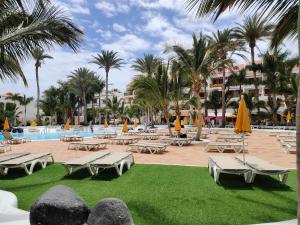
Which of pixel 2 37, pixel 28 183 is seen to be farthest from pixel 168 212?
pixel 2 37

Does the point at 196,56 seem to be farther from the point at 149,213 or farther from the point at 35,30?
the point at 149,213

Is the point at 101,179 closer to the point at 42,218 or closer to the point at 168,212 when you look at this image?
the point at 168,212

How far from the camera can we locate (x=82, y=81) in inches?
2254

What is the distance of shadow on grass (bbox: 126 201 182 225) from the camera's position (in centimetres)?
553

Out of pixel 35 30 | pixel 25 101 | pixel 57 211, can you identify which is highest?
pixel 25 101

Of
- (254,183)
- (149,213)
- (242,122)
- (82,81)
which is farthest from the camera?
Result: (82,81)

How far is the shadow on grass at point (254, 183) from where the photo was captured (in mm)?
8073

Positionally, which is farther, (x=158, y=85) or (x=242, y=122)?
(x=158, y=85)

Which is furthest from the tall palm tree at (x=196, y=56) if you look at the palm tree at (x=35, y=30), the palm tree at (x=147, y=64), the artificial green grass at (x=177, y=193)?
the palm tree at (x=147, y=64)

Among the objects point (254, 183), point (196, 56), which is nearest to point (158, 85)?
point (196, 56)

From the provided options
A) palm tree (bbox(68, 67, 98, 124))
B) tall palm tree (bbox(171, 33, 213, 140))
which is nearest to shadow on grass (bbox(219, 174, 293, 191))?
tall palm tree (bbox(171, 33, 213, 140))

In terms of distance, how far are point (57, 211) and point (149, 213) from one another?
192cm

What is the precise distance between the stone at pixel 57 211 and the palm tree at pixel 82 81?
5347 cm

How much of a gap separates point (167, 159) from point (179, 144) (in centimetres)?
590
